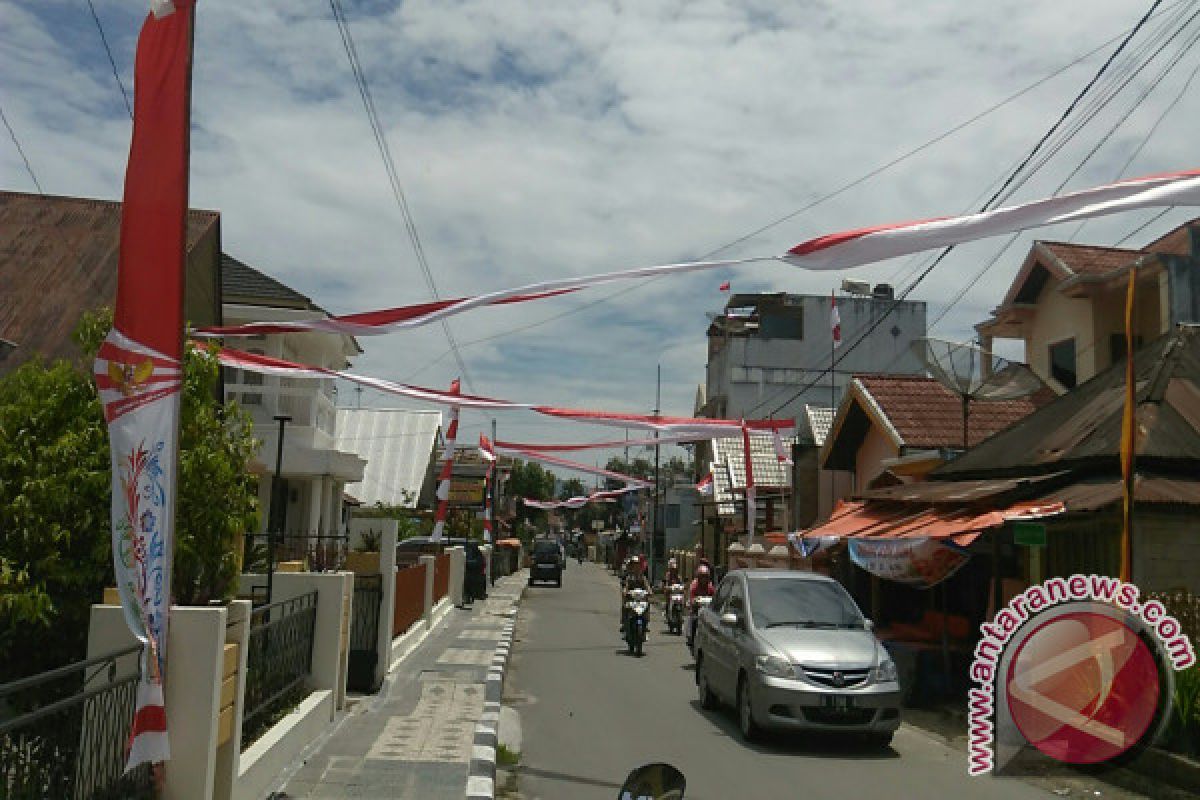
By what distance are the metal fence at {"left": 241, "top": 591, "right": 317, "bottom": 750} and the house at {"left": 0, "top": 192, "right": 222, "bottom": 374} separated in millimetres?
6423

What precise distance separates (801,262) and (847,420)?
1677 centimetres

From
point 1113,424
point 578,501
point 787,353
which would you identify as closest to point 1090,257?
point 1113,424

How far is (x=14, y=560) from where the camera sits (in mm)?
6609

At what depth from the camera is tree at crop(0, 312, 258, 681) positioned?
661 centimetres

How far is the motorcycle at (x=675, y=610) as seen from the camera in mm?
25422

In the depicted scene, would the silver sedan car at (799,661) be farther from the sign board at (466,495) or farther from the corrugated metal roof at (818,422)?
the sign board at (466,495)

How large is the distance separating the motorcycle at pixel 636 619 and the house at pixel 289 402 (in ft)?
21.8

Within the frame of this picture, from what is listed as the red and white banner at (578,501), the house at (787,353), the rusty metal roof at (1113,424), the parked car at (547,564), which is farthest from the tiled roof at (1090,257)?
the parked car at (547,564)

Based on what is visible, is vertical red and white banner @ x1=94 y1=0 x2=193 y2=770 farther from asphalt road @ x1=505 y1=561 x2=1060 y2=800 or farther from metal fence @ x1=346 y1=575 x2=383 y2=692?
metal fence @ x1=346 y1=575 x2=383 y2=692

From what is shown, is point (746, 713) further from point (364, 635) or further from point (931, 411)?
point (931, 411)

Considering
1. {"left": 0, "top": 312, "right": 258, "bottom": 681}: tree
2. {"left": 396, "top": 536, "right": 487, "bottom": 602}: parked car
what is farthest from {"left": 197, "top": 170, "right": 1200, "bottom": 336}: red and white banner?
{"left": 396, "top": 536, "right": 487, "bottom": 602}: parked car

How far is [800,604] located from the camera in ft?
39.5

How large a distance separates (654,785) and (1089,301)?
17729 millimetres

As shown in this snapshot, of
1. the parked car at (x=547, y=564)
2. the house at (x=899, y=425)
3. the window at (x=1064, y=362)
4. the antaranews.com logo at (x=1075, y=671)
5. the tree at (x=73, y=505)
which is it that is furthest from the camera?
the parked car at (x=547, y=564)
